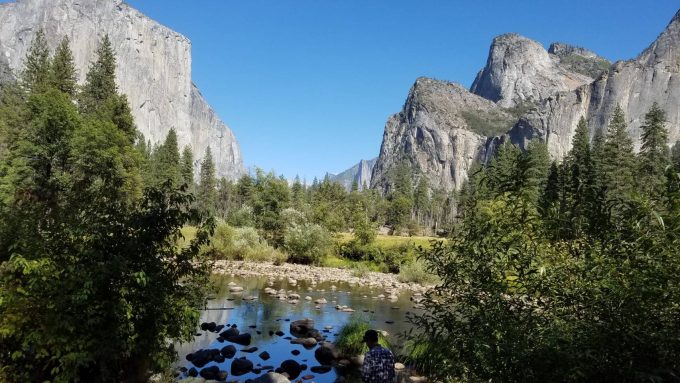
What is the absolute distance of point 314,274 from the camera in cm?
4097

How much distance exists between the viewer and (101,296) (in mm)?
7090

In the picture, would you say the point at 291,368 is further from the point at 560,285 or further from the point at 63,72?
the point at 63,72

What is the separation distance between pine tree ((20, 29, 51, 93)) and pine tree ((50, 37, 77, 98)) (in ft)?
2.47

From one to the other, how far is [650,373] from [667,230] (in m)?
1.51

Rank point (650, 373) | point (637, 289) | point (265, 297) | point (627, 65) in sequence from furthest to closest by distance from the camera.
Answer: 1. point (627, 65)
2. point (265, 297)
3. point (637, 289)
4. point (650, 373)

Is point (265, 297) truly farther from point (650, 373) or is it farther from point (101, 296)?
point (650, 373)

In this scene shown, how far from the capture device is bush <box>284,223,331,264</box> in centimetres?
4772

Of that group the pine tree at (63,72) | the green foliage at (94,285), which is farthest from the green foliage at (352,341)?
the pine tree at (63,72)

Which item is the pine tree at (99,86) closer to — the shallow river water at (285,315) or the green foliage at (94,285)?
the shallow river water at (285,315)

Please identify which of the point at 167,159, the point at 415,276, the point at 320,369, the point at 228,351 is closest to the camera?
the point at 320,369

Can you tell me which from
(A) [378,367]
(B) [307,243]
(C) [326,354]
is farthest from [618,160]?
(A) [378,367]

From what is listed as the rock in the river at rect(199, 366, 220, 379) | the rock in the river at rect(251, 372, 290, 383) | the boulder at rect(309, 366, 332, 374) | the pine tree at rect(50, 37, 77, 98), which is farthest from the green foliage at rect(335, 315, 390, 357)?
the pine tree at rect(50, 37, 77, 98)

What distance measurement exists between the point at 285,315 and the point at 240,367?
9.32 meters

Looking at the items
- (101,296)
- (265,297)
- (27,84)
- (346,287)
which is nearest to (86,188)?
(101,296)
